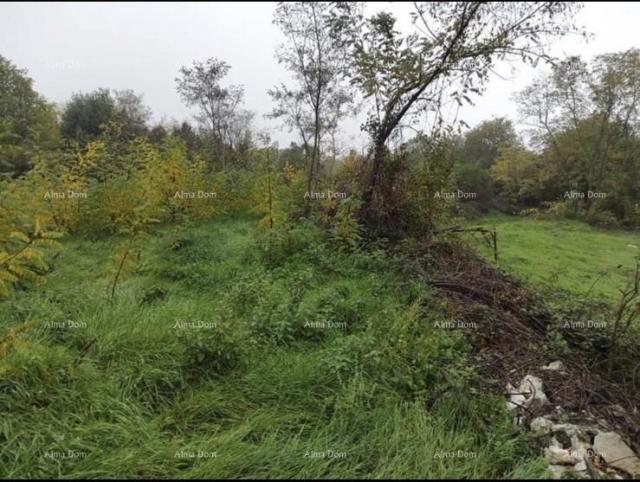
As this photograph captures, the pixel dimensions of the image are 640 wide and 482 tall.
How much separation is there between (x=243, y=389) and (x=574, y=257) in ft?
27.2

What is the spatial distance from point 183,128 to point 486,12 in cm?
1676

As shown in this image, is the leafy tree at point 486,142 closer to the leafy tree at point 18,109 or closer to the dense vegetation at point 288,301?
the dense vegetation at point 288,301

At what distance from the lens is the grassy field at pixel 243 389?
1.93 meters

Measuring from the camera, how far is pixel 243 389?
2539mm

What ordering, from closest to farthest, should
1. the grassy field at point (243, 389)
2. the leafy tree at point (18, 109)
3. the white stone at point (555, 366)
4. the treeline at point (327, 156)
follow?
the grassy field at point (243, 389) < the white stone at point (555, 366) < the treeline at point (327, 156) < the leafy tree at point (18, 109)

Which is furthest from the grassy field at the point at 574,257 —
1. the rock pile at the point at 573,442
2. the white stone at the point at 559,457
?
the white stone at the point at 559,457

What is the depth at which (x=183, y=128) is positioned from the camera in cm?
1836

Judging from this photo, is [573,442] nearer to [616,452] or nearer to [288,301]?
[616,452]

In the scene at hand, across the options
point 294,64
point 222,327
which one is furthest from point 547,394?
point 294,64

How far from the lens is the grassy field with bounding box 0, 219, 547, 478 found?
6.34 ft

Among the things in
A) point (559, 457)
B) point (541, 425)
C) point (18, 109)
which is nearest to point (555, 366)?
point (541, 425)

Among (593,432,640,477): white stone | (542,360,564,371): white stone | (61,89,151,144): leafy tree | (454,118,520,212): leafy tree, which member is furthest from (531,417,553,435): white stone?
(454,118,520,212): leafy tree

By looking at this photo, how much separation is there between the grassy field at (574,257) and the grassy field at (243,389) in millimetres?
3250

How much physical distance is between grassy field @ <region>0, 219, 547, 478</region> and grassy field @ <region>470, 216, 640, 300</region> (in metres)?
3.25
